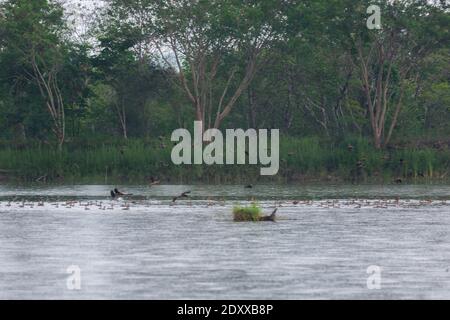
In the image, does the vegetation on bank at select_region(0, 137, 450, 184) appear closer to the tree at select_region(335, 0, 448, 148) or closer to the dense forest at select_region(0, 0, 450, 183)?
the dense forest at select_region(0, 0, 450, 183)

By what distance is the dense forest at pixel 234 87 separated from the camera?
182 ft

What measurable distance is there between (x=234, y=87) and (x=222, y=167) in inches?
500

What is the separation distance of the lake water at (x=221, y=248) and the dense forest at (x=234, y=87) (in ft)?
44.6

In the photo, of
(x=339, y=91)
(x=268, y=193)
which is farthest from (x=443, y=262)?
(x=339, y=91)

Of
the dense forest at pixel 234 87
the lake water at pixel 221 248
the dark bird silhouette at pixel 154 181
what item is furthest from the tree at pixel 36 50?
the lake water at pixel 221 248

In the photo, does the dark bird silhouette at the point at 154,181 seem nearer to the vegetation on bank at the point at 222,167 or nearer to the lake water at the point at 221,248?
the vegetation on bank at the point at 222,167

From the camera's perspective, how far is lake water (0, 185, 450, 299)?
65.8 feet

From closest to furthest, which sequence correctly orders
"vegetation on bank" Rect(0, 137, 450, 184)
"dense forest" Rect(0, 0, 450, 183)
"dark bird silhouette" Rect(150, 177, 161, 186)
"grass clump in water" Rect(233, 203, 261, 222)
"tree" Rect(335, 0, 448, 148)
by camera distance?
"grass clump in water" Rect(233, 203, 261, 222), "dark bird silhouette" Rect(150, 177, 161, 186), "vegetation on bank" Rect(0, 137, 450, 184), "dense forest" Rect(0, 0, 450, 183), "tree" Rect(335, 0, 448, 148)

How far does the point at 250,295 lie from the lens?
63.6ft

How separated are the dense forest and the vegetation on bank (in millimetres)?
62

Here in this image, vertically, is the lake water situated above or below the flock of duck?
below

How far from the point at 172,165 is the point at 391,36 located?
41.4 ft

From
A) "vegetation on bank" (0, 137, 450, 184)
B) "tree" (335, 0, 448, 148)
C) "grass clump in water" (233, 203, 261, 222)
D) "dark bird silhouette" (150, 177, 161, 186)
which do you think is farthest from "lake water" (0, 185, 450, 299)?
"tree" (335, 0, 448, 148)

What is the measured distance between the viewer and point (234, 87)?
67.5 meters
